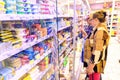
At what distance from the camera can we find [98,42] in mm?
2549

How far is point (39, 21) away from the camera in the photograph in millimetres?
2486

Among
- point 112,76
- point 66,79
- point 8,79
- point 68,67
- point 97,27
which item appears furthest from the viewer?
point 112,76

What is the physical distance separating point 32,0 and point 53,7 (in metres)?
0.86

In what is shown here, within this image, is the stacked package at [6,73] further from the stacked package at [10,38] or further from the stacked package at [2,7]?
the stacked package at [2,7]

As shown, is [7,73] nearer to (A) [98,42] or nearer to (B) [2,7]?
(B) [2,7]

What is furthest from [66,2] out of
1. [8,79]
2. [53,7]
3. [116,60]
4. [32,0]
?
[8,79]

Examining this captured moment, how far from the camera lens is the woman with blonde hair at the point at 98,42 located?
2.55 meters

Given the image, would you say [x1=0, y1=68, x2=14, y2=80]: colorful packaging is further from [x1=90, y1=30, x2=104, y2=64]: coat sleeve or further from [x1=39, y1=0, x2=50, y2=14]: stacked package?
[x1=90, y1=30, x2=104, y2=64]: coat sleeve

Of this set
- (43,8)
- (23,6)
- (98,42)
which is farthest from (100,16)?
(23,6)

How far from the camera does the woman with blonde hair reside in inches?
100

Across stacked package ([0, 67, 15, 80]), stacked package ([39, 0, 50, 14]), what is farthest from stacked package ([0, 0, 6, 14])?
stacked package ([39, 0, 50, 14])

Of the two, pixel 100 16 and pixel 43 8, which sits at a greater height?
pixel 43 8

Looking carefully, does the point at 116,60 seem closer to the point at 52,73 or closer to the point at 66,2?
the point at 66,2

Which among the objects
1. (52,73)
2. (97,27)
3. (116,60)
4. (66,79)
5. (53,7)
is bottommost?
(116,60)
